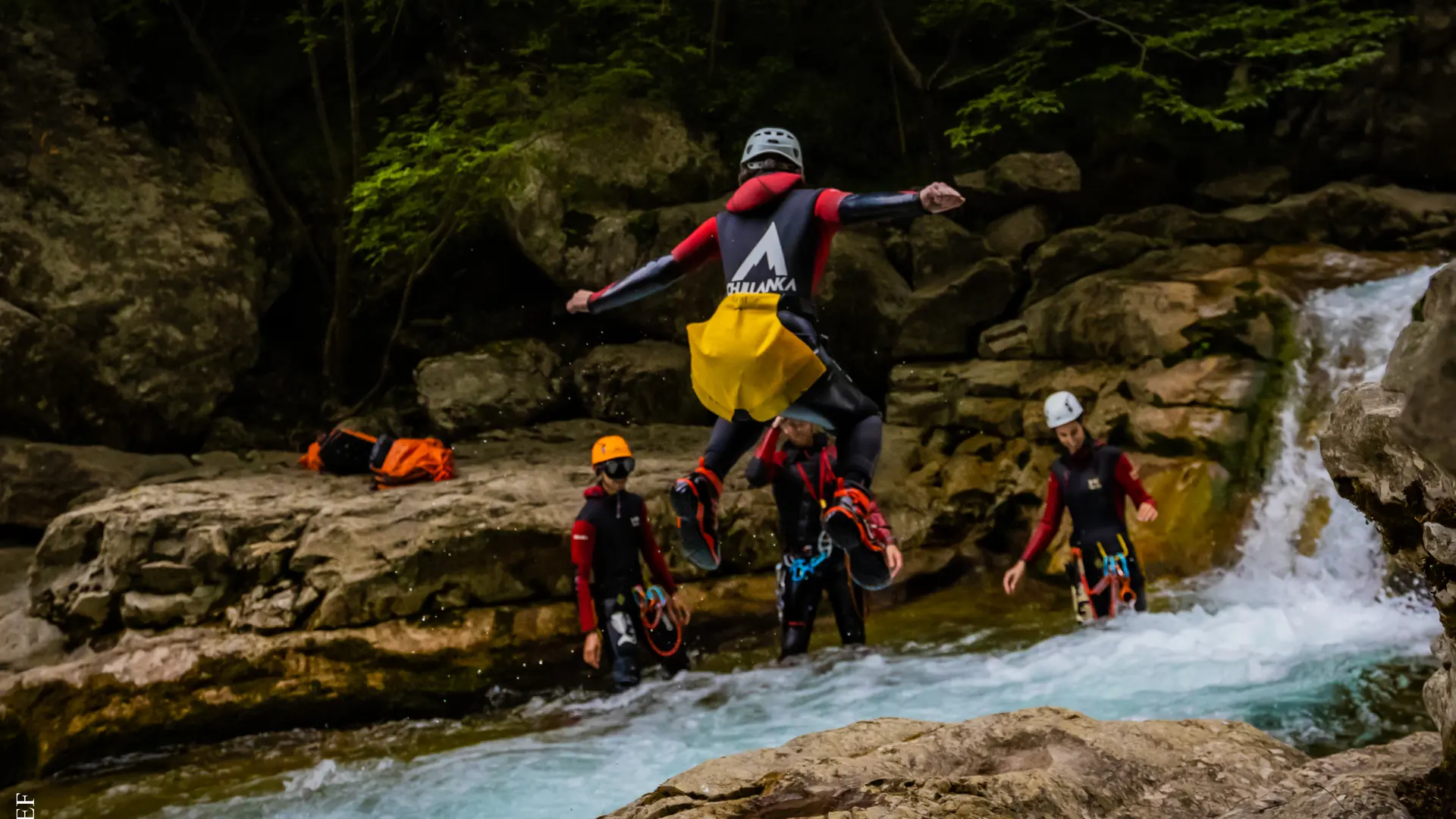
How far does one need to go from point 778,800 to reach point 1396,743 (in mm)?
1684

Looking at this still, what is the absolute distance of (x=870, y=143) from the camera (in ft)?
42.6

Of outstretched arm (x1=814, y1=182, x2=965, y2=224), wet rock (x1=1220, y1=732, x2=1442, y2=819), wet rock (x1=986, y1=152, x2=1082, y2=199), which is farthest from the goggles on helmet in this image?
wet rock (x1=986, y1=152, x2=1082, y2=199)

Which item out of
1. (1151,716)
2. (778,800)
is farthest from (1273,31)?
(778,800)

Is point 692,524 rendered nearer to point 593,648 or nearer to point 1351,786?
point 1351,786

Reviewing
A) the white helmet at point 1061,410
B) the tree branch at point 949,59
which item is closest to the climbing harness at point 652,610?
the white helmet at point 1061,410

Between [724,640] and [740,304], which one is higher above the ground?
[740,304]

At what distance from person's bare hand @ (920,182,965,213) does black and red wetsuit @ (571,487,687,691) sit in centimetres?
411

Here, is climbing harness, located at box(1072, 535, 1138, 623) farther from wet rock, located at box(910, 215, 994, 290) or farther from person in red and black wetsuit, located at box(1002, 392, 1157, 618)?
wet rock, located at box(910, 215, 994, 290)

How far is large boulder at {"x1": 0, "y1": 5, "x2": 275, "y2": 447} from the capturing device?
10.1 metres

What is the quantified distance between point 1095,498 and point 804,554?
2.02 metres

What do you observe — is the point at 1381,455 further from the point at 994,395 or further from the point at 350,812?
Result: the point at 994,395

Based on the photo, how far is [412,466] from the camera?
28.0ft

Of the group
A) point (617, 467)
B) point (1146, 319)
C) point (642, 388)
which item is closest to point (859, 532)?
point (617, 467)

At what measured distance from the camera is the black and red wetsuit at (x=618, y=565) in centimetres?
668
